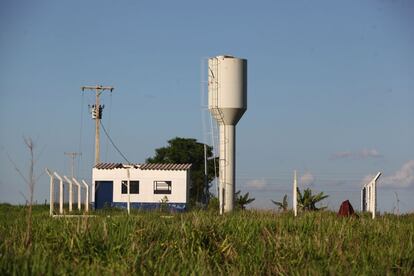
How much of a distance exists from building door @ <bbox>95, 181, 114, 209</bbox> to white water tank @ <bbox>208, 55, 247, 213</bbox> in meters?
8.58

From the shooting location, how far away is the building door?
142ft

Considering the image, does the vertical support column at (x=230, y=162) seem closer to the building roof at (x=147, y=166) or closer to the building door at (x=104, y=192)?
the building roof at (x=147, y=166)

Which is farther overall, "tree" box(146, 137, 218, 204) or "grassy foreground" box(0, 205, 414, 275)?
"tree" box(146, 137, 218, 204)

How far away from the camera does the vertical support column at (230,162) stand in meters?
36.7

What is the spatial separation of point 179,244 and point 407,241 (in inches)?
172

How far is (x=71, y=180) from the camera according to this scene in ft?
104

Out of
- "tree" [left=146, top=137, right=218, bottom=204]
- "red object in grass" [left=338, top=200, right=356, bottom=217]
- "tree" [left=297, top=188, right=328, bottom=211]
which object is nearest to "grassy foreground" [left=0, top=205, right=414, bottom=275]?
"red object in grass" [left=338, top=200, right=356, bottom=217]

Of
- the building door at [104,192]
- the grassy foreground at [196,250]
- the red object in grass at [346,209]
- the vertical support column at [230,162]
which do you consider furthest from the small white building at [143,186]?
the grassy foreground at [196,250]

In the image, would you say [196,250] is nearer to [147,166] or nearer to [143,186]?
[143,186]

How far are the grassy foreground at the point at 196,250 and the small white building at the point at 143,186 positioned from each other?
25.7m

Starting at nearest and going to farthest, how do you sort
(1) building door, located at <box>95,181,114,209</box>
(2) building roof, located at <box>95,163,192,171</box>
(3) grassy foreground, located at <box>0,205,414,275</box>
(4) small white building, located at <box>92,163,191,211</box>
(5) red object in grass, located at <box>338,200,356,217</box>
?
(3) grassy foreground, located at <box>0,205,414,275</box> < (5) red object in grass, located at <box>338,200,356,217</box> < (4) small white building, located at <box>92,163,191,211</box> < (2) building roof, located at <box>95,163,192,171</box> < (1) building door, located at <box>95,181,114,209</box>

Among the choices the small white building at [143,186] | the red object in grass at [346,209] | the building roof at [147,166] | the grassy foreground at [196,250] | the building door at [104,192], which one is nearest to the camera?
the grassy foreground at [196,250]

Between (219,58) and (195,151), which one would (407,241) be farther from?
(195,151)

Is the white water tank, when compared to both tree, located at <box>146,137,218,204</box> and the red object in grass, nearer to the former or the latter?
the red object in grass
